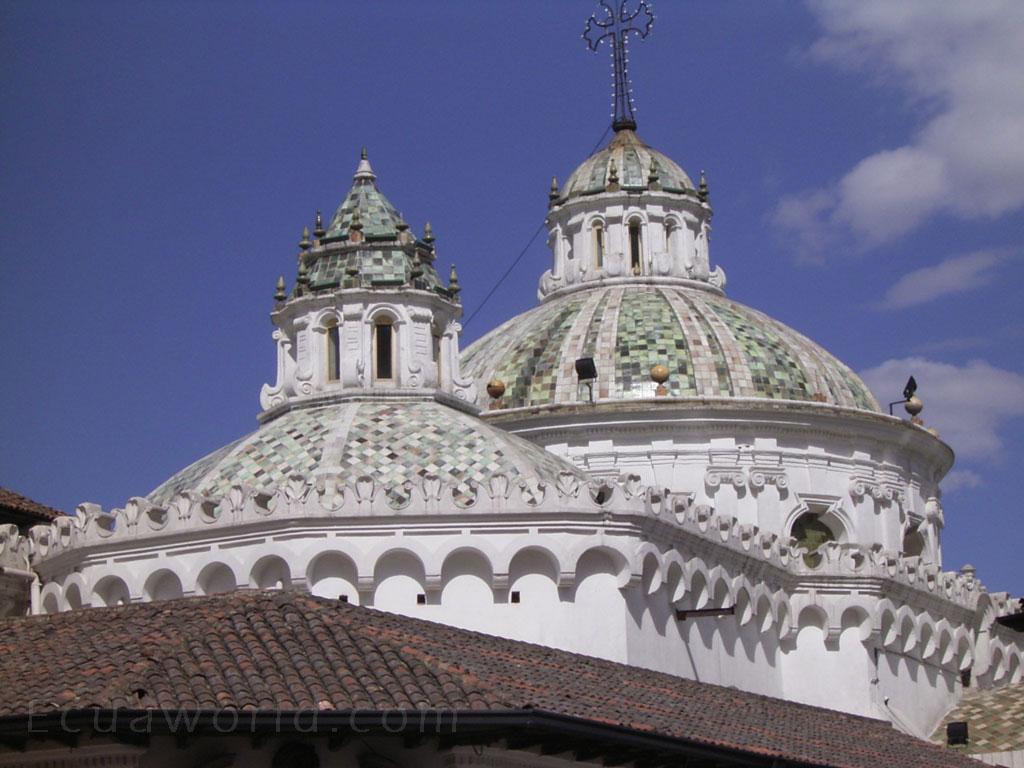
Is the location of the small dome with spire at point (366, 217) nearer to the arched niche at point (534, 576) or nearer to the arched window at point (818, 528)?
the arched niche at point (534, 576)

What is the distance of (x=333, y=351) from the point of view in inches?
2076

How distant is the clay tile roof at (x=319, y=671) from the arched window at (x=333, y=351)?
15.5 m

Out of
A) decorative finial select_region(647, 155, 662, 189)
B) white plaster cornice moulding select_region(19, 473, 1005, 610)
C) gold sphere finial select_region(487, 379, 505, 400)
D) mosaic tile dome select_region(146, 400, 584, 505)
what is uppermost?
decorative finial select_region(647, 155, 662, 189)

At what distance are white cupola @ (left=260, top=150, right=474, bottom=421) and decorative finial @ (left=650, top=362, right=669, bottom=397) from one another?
11.4 m

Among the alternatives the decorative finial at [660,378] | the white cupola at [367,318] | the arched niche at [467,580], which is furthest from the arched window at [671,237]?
the arched niche at [467,580]

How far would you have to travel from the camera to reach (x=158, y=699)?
27.4 meters

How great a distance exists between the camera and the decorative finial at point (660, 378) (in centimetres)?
6431

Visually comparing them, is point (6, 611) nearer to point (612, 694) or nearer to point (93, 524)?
point (93, 524)

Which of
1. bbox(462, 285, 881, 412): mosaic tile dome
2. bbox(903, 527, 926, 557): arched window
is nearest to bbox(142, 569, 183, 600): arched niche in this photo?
bbox(462, 285, 881, 412): mosaic tile dome

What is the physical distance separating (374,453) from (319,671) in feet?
62.8

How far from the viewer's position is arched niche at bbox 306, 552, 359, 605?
1807 inches

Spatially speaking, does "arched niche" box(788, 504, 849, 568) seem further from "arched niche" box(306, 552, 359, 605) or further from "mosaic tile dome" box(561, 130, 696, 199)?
"arched niche" box(306, 552, 359, 605)

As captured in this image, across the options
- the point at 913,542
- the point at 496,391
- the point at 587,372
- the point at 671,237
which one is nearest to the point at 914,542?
the point at 913,542

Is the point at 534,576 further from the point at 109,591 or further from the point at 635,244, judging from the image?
the point at 635,244
